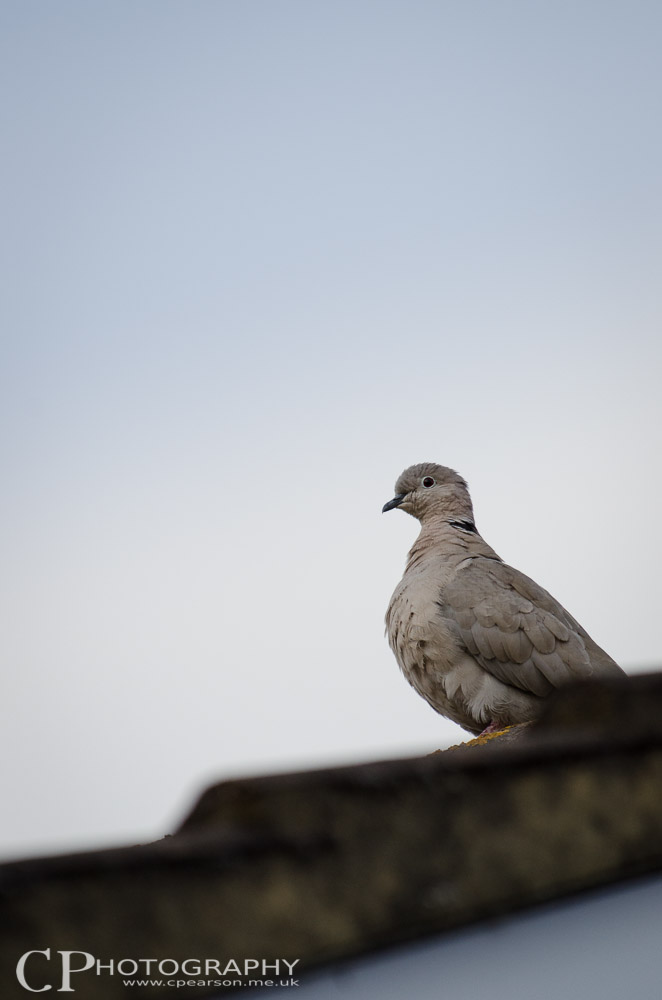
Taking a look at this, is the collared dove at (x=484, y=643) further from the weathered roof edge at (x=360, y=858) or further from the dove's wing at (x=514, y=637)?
the weathered roof edge at (x=360, y=858)

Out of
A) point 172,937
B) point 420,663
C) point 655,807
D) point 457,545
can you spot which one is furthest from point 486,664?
point 172,937

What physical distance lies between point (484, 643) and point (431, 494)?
1.73m

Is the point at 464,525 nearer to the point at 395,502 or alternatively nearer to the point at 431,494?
the point at 431,494

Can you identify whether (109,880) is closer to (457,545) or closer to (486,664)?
(486,664)

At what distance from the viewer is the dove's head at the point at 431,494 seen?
701cm

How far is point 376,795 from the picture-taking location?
1.47 meters

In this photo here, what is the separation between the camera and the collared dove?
5.62 m

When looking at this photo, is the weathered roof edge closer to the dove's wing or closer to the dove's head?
the dove's wing

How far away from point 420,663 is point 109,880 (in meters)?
4.57

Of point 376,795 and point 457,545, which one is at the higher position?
point 457,545

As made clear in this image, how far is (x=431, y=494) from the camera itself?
714 cm

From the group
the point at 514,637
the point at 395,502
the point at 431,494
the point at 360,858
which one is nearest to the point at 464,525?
the point at 431,494

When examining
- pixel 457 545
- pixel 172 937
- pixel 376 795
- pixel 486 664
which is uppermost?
pixel 457 545

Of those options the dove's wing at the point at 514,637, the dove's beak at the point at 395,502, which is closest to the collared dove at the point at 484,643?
the dove's wing at the point at 514,637
